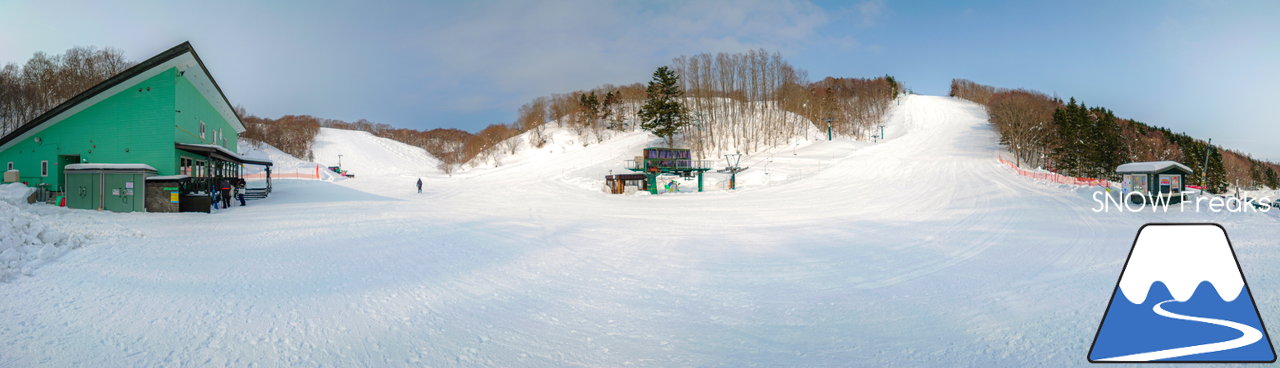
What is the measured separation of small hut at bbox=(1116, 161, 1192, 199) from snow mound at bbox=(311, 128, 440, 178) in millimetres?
82064

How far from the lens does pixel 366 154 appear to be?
3930 inches

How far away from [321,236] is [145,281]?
216 inches

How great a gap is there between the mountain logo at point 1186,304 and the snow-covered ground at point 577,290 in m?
2.24

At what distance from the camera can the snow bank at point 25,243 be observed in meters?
7.43

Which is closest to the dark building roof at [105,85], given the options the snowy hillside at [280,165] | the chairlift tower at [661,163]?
the chairlift tower at [661,163]

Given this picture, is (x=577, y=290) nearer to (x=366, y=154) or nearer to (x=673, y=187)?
(x=673, y=187)

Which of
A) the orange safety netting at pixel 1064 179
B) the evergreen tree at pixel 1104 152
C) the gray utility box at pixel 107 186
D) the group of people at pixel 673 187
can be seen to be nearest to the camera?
the gray utility box at pixel 107 186

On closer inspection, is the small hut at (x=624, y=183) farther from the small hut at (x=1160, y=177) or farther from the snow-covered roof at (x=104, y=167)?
the small hut at (x=1160, y=177)

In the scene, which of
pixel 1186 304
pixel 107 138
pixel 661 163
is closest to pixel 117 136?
pixel 107 138

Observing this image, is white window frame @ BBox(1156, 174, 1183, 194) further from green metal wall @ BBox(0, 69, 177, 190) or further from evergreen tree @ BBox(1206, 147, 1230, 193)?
evergreen tree @ BBox(1206, 147, 1230, 193)

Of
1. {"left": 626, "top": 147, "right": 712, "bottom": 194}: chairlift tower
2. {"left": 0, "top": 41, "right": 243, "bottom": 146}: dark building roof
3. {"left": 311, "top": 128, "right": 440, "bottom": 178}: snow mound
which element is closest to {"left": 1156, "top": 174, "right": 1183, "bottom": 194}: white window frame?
{"left": 626, "top": 147, "right": 712, "bottom": 194}: chairlift tower

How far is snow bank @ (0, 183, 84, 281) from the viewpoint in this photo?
7430mm

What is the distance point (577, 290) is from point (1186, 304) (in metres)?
6.29

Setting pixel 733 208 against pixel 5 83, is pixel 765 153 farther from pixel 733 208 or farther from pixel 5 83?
pixel 5 83
